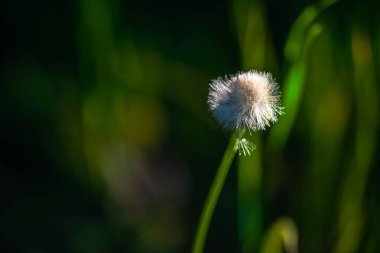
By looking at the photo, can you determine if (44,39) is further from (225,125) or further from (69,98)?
(225,125)

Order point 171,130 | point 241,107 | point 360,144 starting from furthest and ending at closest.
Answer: point 171,130
point 360,144
point 241,107

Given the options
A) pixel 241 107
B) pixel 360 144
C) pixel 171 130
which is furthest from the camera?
pixel 171 130

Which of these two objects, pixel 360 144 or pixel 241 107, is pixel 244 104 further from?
pixel 360 144

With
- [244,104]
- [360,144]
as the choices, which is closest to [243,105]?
[244,104]

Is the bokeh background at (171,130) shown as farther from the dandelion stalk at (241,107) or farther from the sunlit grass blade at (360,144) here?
the dandelion stalk at (241,107)

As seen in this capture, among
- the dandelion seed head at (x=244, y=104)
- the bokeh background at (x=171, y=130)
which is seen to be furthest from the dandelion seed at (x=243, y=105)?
the bokeh background at (x=171, y=130)

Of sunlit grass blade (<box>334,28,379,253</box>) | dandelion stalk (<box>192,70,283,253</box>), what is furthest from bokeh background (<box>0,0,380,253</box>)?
dandelion stalk (<box>192,70,283,253</box>)

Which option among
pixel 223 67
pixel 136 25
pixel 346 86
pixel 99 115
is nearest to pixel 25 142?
pixel 99 115

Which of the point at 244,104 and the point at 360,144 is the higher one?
the point at 360,144
